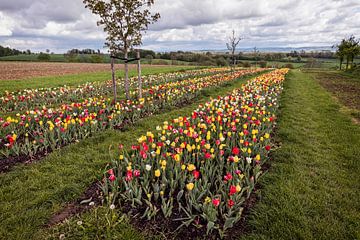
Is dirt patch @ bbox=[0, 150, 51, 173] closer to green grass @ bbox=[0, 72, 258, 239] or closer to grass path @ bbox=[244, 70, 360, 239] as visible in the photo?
green grass @ bbox=[0, 72, 258, 239]

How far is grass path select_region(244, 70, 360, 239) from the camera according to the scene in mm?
3156

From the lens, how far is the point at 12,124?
A: 21.3ft

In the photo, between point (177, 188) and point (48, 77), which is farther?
point (48, 77)

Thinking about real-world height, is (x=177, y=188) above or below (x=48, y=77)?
below

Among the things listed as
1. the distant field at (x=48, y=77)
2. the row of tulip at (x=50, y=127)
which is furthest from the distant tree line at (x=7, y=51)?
the row of tulip at (x=50, y=127)

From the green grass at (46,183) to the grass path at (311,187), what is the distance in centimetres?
212

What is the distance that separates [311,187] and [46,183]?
4.72 m

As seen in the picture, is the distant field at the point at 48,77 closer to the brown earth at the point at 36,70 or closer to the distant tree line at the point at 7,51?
the brown earth at the point at 36,70

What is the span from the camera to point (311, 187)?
418 centimetres

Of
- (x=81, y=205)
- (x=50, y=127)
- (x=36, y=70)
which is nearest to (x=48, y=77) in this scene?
(x=36, y=70)

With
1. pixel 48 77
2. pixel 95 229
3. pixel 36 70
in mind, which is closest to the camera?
pixel 95 229

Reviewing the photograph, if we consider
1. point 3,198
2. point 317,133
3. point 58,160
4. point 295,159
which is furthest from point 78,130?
point 317,133

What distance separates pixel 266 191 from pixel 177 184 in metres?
1.50

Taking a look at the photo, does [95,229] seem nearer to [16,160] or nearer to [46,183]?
[46,183]
